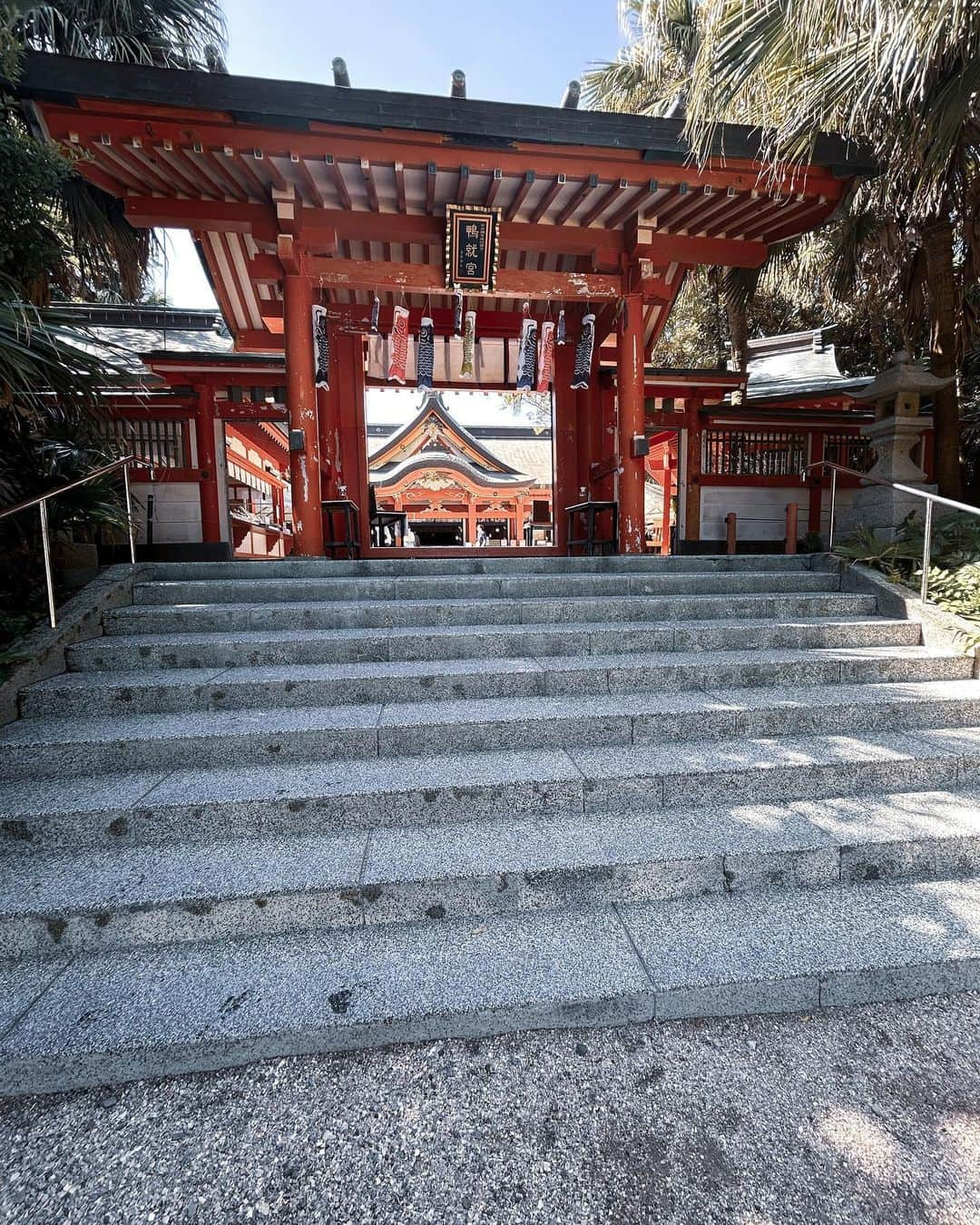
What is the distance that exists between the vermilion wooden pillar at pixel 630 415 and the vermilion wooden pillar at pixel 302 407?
126 inches

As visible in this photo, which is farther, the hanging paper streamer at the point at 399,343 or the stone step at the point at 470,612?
the hanging paper streamer at the point at 399,343

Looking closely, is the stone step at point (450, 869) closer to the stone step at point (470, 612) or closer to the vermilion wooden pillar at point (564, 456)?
the stone step at point (470, 612)

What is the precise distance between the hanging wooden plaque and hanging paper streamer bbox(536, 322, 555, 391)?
174cm

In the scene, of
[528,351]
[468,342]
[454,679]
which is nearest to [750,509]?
[528,351]

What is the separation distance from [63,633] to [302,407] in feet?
10.1

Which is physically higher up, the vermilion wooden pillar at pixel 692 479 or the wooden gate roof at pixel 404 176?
the wooden gate roof at pixel 404 176

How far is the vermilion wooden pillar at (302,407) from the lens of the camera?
5.25 meters

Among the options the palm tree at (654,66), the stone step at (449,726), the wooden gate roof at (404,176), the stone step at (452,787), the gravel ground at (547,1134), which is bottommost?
the gravel ground at (547,1134)

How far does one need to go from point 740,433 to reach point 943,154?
14.3 feet

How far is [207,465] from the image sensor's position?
7.80m

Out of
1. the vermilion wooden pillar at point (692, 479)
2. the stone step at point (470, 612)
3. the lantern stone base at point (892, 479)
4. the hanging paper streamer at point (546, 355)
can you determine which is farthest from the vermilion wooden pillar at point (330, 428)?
the lantern stone base at point (892, 479)

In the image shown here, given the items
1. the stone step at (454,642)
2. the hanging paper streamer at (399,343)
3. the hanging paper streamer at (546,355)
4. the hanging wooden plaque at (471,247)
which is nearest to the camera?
the stone step at (454,642)

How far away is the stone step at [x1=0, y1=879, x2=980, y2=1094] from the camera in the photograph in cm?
152

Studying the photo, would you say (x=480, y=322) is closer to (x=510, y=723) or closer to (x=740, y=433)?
(x=740, y=433)
